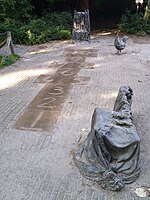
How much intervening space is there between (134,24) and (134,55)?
6.88m

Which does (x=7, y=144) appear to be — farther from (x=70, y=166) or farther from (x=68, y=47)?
(x=68, y=47)

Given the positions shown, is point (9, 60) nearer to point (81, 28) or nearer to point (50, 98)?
point (50, 98)

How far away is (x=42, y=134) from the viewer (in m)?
6.54

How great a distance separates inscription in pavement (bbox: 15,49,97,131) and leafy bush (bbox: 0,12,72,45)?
504 centimetres

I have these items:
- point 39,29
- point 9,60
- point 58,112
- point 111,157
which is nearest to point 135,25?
point 39,29

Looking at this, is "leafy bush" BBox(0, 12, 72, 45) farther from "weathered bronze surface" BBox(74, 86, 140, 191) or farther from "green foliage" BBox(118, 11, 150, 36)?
"weathered bronze surface" BBox(74, 86, 140, 191)

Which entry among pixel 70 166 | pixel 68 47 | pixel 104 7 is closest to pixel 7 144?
pixel 70 166

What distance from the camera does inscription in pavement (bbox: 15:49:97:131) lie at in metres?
7.10

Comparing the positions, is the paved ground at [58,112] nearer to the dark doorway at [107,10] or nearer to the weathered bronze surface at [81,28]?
the weathered bronze surface at [81,28]

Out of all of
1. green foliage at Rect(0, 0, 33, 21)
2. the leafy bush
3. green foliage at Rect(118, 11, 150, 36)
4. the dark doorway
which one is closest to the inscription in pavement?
the leafy bush

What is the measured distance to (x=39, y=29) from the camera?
18.7m

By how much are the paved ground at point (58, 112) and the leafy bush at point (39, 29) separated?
2711mm

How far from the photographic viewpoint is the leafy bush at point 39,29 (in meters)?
17.7

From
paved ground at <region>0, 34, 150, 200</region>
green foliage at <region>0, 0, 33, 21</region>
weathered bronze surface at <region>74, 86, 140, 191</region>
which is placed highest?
green foliage at <region>0, 0, 33, 21</region>
